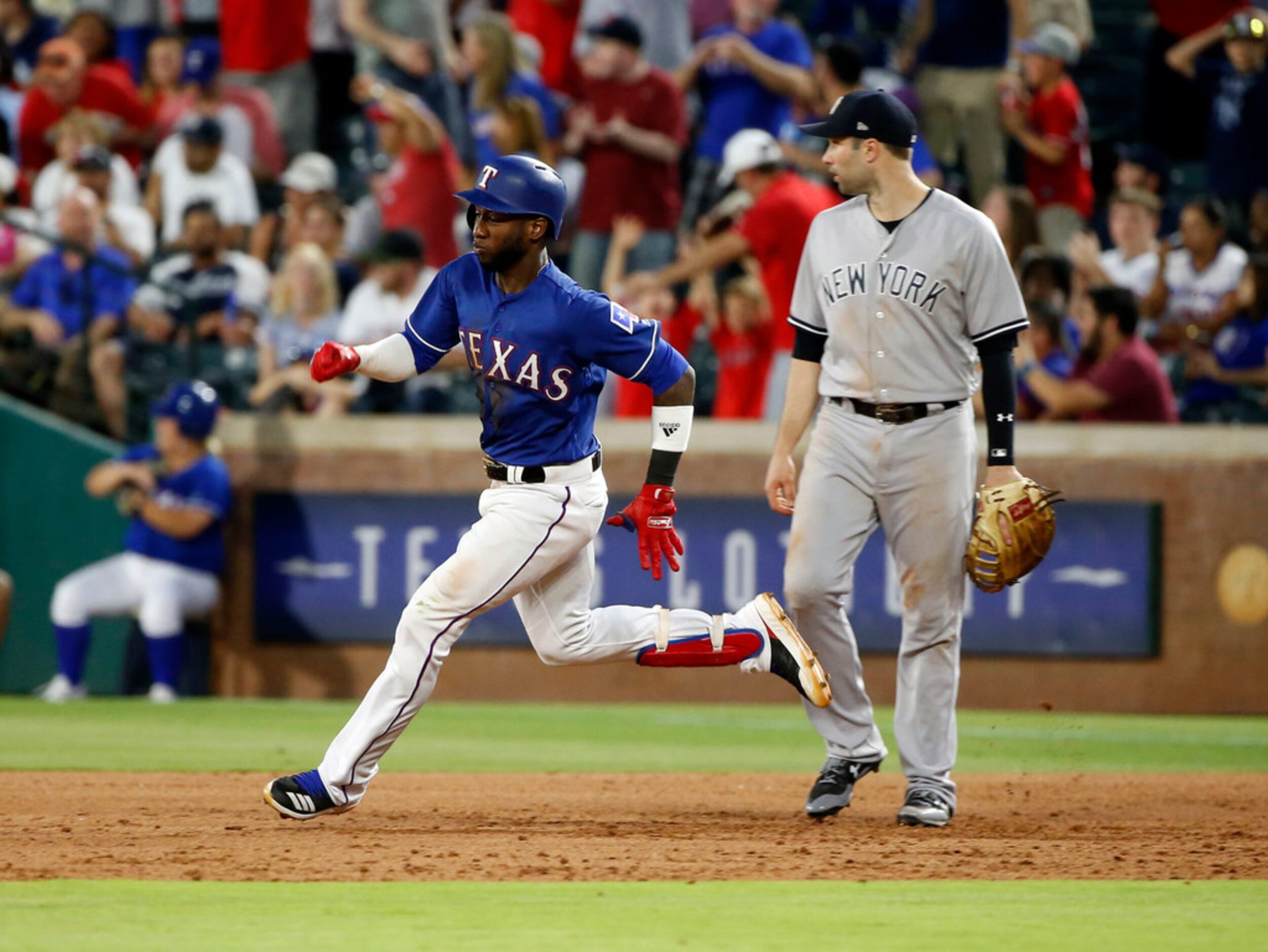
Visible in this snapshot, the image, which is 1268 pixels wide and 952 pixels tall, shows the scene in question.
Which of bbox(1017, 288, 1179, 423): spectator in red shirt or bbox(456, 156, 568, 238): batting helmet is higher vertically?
bbox(456, 156, 568, 238): batting helmet

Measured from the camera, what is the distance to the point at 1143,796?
711 centimetres

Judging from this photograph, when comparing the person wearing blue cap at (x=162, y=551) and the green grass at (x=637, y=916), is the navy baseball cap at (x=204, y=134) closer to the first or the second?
the person wearing blue cap at (x=162, y=551)

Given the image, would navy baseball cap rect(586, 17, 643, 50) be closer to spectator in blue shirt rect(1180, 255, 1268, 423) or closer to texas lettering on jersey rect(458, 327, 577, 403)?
spectator in blue shirt rect(1180, 255, 1268, 423)

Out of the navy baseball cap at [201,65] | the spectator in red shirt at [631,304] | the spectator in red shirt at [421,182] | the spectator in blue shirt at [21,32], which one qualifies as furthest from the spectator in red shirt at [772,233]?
the spectator in blue shirt at [21,32]

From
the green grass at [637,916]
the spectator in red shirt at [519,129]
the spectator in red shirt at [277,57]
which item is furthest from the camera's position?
the spectator in red shirt at [277,57]

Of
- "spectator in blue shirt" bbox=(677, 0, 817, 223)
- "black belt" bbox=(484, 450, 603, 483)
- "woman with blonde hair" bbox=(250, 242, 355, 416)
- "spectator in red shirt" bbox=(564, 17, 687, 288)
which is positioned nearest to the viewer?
"black belt" bbox=(484, 450, 603, 483)

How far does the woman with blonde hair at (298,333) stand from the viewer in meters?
11.9

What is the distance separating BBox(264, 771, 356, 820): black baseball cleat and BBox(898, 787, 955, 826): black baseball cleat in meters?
1.80

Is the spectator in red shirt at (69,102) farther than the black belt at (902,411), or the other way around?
the spectator in red shirt at (69,102)

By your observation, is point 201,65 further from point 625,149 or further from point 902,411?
point 902,411

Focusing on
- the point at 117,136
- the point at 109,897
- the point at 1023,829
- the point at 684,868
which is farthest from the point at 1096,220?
the point at 109,897

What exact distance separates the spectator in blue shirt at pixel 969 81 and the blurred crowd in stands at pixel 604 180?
21 mm

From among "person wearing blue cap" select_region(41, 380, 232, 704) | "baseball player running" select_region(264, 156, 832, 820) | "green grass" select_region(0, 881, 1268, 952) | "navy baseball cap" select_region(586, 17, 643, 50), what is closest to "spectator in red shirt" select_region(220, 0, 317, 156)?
"navy baseball cap" select_region(586, 17, 643, 50)

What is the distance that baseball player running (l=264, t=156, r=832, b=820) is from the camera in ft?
18.9
